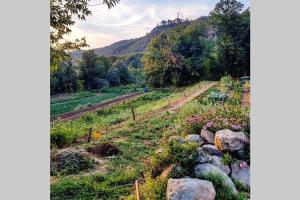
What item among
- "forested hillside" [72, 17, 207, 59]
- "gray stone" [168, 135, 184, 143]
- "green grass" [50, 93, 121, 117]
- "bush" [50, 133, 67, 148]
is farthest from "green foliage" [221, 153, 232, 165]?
"bush" [50, 133, 67, 148]

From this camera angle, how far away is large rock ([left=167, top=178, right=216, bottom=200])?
621 centimetres

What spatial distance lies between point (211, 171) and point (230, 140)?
0.51 metres

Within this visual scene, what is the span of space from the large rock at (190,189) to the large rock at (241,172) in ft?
1.58

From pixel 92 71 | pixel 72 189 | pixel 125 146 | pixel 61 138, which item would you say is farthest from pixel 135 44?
pixel 72 189

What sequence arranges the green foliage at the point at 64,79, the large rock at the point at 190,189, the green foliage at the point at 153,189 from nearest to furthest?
the large rock at the point at 190,189
the green foliage at the point at 153,189
the green foliage at the point at 64,79

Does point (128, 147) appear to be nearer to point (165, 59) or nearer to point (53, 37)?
point (165, 59)

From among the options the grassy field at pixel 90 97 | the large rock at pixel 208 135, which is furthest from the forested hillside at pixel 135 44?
the large rock at pixel 208 135

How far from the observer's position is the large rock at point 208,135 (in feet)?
22.5

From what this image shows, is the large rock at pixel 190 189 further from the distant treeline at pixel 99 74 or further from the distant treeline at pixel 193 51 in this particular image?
the distant treeline at pixel 99 74

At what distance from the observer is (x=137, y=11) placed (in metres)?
7.26

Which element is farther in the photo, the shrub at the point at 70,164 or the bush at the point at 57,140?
the bush at the point at 57,140

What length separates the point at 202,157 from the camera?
21.7ft

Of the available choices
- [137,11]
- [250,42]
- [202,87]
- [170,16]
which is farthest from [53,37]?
[250,42]

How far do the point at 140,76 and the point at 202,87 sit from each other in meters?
0.89
